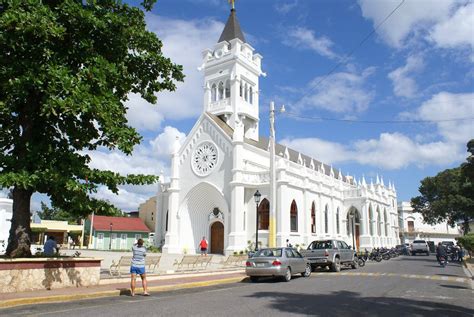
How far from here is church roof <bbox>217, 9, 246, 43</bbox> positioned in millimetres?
43844

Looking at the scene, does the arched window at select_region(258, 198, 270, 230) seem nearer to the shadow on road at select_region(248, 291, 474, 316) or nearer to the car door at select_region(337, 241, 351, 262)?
the car door at select_region(337, 241, 351, 262)

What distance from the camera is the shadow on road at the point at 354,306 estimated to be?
29.9 feet

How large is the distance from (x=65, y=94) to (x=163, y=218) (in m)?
30.9

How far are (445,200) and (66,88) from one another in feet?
193

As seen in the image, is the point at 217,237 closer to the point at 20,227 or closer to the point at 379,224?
the point at 20,227

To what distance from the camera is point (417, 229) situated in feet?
278

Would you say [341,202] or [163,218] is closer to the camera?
[163,218]

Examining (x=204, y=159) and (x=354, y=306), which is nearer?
(x=354, y=306)

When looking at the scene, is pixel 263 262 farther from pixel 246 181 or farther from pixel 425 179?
pixel 425 179

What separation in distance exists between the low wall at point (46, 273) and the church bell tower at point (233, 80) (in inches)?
1128

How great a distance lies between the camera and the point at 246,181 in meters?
34.4

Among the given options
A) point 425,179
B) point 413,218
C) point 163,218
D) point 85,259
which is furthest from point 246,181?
point 413,218

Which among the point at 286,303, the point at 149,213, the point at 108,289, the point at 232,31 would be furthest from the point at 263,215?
the point at 149,213

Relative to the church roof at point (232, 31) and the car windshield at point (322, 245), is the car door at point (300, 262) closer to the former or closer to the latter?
the car windshield at point (322, 245)
